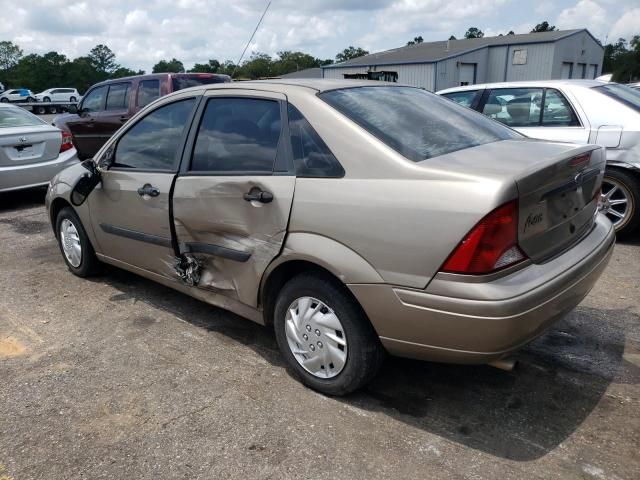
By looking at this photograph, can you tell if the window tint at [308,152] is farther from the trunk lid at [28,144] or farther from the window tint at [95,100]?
the window tint at [95,100]

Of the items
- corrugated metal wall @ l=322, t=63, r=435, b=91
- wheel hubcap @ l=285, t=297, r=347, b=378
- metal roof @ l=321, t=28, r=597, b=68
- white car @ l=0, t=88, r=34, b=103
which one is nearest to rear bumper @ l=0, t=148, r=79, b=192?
wheel hubcap @ l=285, t=297, r=347, b=378

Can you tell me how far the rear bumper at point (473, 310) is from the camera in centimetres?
219

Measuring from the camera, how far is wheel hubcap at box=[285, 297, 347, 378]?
8.84 feet

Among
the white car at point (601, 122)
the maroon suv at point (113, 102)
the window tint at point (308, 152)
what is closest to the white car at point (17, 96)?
the maroon suv at point (113, 102)

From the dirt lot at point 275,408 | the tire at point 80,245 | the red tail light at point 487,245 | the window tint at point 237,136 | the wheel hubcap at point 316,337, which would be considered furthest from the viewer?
the tire at point 80,245

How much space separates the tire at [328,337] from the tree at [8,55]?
95905 mm

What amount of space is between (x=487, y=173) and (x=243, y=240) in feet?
4.58

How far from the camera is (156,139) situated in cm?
370

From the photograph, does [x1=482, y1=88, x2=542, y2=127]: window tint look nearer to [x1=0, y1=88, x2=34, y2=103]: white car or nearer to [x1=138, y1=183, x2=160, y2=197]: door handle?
[x1=138, y1=183, x2=160, y2=197]: door handle

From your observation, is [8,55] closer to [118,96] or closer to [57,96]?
[57,96]

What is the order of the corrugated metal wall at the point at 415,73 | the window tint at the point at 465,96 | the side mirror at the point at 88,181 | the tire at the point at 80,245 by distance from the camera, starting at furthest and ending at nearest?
the corrugated metal wall at the point at 415,73 < the window tint at the point at 465,96 < the tire at the point at 80,245 < the side mirror at the point at 88,181

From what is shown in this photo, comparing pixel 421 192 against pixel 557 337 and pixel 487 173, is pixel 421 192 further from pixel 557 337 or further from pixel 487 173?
pixel 557 337

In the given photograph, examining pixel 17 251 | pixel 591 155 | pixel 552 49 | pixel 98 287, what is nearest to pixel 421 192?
pixel 591 155

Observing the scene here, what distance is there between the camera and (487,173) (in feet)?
7.45
